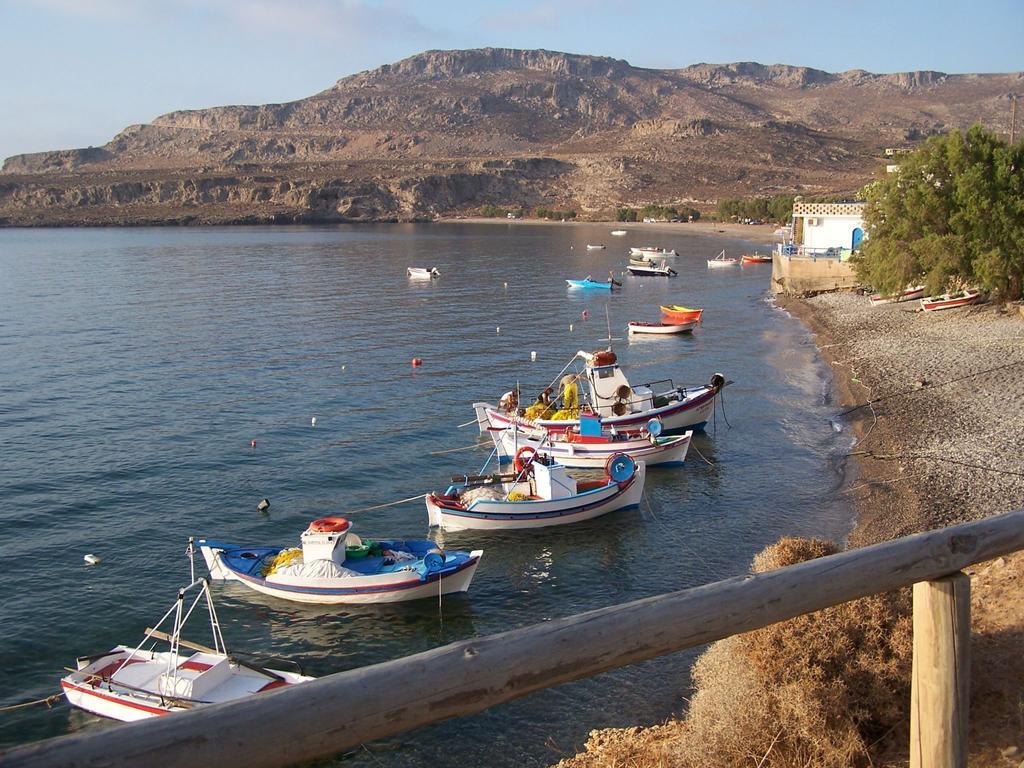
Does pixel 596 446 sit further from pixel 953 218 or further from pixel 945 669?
pixel 945 669

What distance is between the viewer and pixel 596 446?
2706 cm

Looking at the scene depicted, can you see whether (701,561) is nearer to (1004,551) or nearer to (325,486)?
(325,486)

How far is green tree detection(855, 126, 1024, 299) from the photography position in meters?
37.5

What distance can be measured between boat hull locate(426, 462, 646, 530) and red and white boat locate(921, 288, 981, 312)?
27293 mm

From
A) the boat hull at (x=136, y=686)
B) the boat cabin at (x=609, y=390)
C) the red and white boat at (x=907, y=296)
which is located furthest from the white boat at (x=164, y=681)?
the red and white boat at (x=907, y=296)

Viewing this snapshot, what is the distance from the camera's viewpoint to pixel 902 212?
4197 centimetres

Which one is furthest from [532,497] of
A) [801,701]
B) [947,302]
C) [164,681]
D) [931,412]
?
[947,302]

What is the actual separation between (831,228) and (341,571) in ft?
180

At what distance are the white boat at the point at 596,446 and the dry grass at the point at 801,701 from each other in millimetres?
16980

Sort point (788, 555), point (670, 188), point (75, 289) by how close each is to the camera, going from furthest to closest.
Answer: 1. point (670, 188)
2. point (75, 289)
3. point (788, 555)

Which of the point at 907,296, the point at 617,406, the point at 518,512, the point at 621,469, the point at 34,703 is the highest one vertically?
the point at 907,296

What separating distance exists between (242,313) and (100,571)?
41718 mm

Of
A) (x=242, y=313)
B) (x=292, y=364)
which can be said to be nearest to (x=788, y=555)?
(x=292, y=364)

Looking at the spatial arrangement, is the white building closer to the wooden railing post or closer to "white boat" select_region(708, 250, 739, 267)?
"white boat" select_region(708, 250, 739, 267)
